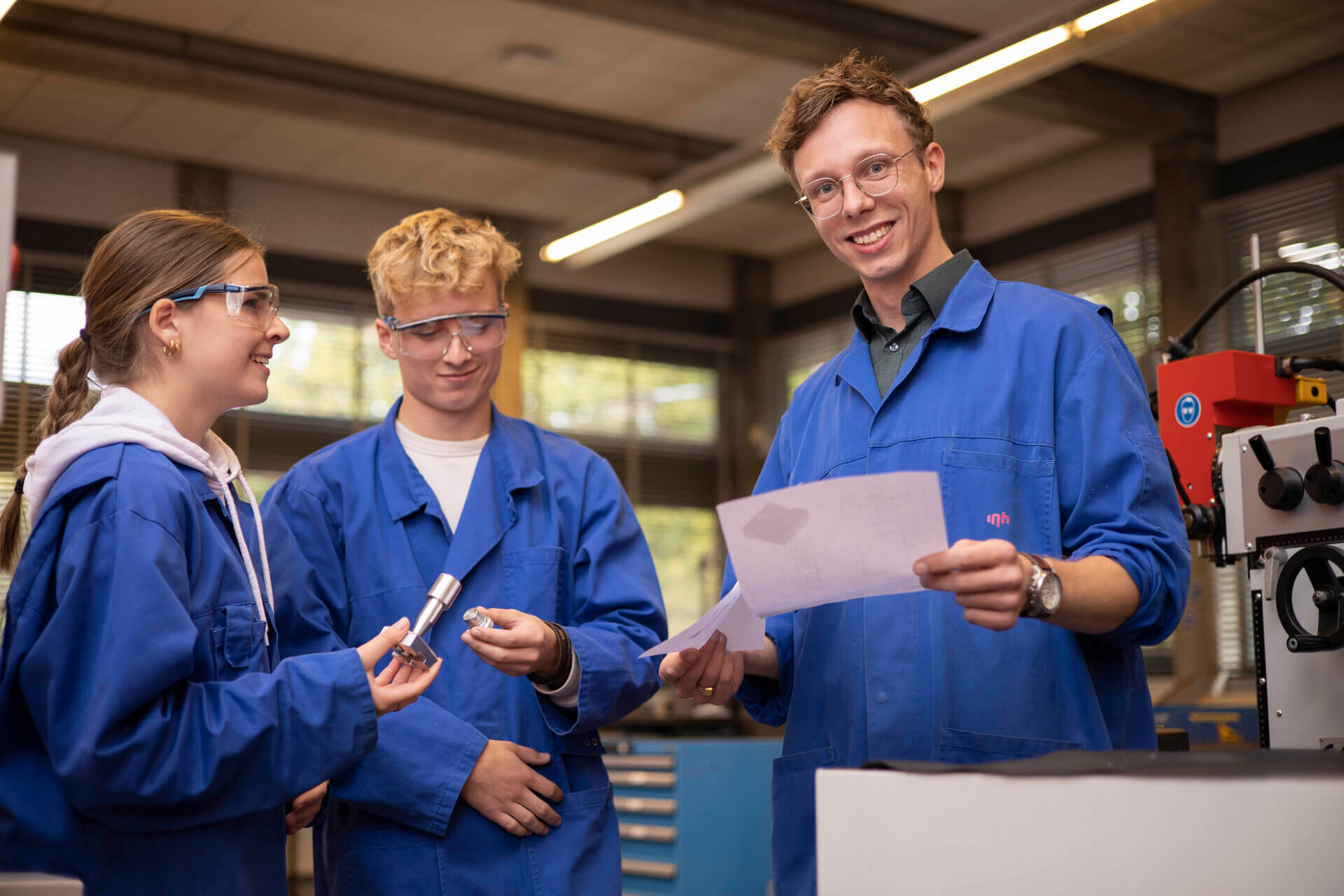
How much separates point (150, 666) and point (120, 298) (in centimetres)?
55

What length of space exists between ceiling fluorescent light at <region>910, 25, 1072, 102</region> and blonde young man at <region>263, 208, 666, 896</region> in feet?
8.50

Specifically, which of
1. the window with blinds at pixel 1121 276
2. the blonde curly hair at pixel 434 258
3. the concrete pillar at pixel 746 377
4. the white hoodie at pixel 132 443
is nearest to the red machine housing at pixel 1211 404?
the blonde curly hair at pixel 434 258

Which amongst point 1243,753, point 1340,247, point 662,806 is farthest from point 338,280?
point 1243,753

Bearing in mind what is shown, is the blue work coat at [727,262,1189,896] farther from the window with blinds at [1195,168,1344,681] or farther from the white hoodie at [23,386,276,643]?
the window with blinds at [1195,168,1344,681]

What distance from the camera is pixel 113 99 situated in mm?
5961

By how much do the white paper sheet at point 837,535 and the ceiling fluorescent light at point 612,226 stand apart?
16.6 feet

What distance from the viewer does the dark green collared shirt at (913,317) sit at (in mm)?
1603

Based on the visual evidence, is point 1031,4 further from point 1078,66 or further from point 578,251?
point 578,251

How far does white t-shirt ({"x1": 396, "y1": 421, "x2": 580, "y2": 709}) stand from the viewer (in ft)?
6.48

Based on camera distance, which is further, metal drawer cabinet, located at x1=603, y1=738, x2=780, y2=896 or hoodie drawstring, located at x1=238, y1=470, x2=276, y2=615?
metal drawer cabinet, located at x1=603, y1=738, x2=780, y2=896

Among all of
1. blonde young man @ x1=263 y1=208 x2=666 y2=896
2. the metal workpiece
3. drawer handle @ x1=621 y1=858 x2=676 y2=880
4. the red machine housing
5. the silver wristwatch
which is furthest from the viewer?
drawer handle @ x1=621 y1=858 x2=676 y2=880

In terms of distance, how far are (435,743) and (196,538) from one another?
1.64 ft

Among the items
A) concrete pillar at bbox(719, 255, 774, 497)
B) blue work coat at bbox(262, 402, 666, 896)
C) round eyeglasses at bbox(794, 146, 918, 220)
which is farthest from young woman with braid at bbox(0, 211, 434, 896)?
concrete pillar at bbox(719, 255, 774, 497)

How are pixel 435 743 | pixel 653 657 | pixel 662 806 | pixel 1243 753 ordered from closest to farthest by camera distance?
1. pixel 1243 753
2. pixel 435 743
3. pixel 653 657
4. pixel 662 806
